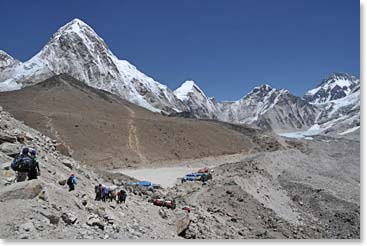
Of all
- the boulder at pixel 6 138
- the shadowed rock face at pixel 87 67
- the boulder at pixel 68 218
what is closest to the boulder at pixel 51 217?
the boulder at pixel 68 218

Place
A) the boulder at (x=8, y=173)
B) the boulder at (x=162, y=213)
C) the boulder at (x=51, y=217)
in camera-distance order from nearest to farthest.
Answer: the boulder at (x=51, y=217) < the boulder at (x=8, y=173) < the boulder at (x=162, y=213)

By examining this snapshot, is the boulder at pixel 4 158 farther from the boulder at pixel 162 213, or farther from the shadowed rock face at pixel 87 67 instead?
the shadowed rock face at pixel 87 67

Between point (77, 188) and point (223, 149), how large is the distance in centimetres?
4924

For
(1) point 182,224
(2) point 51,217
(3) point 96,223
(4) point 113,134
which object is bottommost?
(1) point 182,224

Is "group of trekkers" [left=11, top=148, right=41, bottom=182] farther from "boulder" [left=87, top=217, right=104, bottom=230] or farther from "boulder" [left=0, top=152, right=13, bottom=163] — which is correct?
"boulder" [left=87, top=217, right=104, bottom=230]

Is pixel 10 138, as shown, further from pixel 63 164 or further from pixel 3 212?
pixel 3 212

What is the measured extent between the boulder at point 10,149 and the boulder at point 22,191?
302 centimetres

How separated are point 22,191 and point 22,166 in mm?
1150

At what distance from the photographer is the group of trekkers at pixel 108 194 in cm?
1282

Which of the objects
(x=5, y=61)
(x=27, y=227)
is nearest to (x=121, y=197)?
(x=27, y=227)

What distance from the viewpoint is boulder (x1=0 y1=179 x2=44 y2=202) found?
9142mm

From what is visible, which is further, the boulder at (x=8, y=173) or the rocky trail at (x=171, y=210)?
the boulder at (x=8, y=173)

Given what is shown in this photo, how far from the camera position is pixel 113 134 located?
53469mm

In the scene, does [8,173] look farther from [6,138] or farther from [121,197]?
[121,197]
